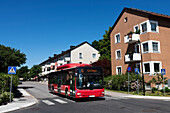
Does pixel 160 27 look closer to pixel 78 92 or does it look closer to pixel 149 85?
pixel 149 85

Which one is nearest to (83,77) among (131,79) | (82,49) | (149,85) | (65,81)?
(65,81)

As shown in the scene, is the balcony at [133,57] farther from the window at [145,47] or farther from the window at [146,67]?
the window at [146,67]

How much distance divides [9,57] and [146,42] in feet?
65.6

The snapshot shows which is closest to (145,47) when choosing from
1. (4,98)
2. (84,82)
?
(84,82)

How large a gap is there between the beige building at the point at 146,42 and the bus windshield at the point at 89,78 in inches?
393

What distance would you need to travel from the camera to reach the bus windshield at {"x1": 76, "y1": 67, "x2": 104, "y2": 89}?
45.7ft

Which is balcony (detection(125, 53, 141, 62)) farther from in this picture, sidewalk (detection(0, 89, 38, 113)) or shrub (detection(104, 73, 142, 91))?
sidewalk (detection(0, 89, 38, 113))

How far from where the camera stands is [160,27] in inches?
982

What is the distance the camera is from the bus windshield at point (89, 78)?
13.9m

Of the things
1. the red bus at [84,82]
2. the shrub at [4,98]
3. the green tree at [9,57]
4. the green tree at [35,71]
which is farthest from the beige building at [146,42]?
the green tree at [35,71]

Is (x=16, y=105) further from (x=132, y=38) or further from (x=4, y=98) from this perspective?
(x=132, y=38)

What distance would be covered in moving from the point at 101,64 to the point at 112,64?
6.76 feet

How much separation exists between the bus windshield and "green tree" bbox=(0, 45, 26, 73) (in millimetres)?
16714

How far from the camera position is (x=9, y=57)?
26969 millimetres
